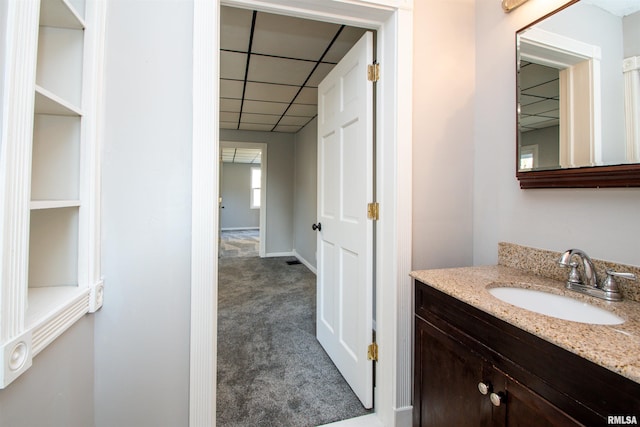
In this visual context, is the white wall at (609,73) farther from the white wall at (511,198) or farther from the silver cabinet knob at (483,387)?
the silver cabinet knob at (483,387)

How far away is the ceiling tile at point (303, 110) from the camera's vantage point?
389 cm

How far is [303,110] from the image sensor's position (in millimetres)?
4070

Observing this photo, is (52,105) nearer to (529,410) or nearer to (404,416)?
(529,410)

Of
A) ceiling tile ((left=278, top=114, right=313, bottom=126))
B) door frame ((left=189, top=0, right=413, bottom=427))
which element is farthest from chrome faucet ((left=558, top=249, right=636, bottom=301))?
ceiling tile ((left=278, top=114, right=313, bottom=126))

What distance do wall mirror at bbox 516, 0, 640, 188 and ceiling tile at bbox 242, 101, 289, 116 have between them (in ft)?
9.76

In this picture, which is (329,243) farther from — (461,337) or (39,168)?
(39,168)

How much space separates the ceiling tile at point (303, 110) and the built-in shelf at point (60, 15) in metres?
2.95

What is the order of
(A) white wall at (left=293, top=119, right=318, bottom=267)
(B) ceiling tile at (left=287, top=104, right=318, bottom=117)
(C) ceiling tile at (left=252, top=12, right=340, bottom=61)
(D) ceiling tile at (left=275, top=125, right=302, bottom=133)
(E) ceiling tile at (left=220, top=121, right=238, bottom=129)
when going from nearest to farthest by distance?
(C) ceiling tile at (left=252, top=12, right=340, bottom=61) → (B) ceiling tile at (left=287, top=104, right=318, bottom=117) → (A) white wall at (left=293, top=119, right=318, bottom=267) → (E) ceiling tile at (left=220, top=121, right=238, bottom=129) → (D) ceiling tile at (left=275, top=125, right=302, bottom=133)

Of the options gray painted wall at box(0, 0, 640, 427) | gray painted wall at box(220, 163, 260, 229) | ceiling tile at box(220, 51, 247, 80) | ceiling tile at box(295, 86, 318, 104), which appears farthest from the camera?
gray painted wall at box(220, 163, 260, 229)

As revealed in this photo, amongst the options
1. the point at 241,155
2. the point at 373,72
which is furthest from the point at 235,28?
the point at 241,155

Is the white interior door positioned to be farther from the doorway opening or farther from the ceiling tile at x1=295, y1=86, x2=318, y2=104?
the ceiling tile at x1=295, y1=86, x2=318, y2=104

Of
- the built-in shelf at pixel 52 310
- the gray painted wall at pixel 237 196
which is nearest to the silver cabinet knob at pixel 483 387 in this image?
the built-in shelf at pixel 52 310

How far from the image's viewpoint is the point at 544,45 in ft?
4.07

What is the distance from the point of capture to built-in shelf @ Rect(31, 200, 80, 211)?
0.83 meters
